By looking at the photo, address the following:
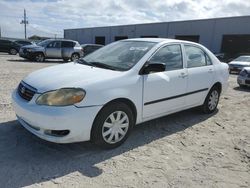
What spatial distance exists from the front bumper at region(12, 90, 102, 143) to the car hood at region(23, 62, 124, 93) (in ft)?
0.97

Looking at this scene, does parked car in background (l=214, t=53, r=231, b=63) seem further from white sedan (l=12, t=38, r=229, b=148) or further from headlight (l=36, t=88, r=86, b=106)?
headlight (l=36, t=88, r=86, b=106)

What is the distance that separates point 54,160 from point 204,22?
31.8m

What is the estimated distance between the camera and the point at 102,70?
415cm

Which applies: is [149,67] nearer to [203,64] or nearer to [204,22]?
[203,64]

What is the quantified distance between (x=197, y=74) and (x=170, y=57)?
0.79 m

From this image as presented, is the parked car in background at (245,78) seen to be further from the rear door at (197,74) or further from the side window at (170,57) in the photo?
the side window at (170,57)

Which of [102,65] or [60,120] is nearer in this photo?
[60,120]

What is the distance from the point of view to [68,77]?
12.6 ft

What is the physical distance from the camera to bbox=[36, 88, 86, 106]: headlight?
137 inches

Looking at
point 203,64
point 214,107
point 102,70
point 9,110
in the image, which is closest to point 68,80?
point 102,70

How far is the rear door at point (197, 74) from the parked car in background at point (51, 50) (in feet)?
46.8

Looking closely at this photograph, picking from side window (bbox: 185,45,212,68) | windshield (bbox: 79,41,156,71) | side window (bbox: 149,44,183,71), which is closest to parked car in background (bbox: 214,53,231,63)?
side window (bbox: 185,45,212,68)

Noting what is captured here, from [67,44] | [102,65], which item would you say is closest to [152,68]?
[102,65]

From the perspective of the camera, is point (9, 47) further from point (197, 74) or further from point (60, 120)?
point (60, 120)
